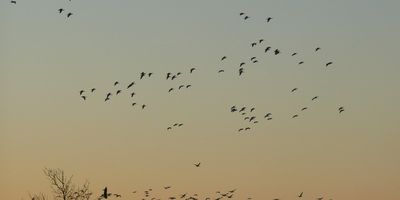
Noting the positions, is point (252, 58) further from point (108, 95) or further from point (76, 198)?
point (76, 198)

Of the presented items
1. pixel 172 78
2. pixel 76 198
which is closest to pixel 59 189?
pixel 76 198

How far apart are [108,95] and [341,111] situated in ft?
47.6

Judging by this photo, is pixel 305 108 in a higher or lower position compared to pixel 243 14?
lower

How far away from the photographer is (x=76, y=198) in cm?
6156

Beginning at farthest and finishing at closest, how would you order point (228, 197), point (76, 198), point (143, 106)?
point (76, 198), point (228, 197), point (143, 106)

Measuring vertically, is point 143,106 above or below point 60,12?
below

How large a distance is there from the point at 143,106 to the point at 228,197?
18.5 metres

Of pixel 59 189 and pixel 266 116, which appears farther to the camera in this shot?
pixel 59 189

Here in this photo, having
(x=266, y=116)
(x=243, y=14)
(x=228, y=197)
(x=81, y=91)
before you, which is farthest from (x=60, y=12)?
(x=228, y=197)

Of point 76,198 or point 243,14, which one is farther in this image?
point 76,198

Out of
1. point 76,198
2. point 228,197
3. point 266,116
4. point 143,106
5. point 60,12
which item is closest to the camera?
point 60,12

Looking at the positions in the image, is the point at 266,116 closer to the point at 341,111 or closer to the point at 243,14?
the point at 341,111

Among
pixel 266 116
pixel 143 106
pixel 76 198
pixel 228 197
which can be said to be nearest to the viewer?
pixel 143 106

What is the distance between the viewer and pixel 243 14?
40438 millimetres
